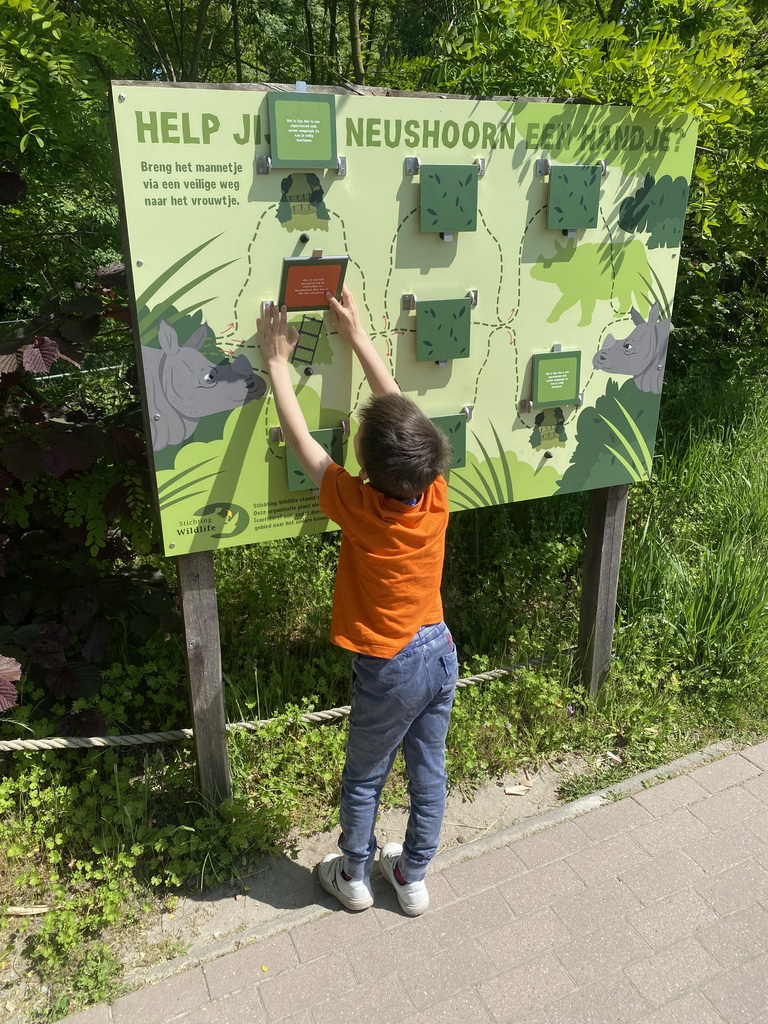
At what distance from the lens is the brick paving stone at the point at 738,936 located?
238 centimetres

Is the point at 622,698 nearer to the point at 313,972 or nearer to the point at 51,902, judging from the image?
the point at 313,972

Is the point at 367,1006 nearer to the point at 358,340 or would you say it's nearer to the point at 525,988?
the point at 525,988

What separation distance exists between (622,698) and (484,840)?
3.51ft

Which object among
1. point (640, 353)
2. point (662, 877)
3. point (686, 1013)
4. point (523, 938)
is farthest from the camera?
point (640, 353)

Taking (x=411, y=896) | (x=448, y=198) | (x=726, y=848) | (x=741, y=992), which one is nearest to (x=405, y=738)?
(x=411, y=896)

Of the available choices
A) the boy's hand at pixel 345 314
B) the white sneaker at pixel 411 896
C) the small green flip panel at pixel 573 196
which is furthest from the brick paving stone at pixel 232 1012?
the small green flip panel at pixel 573 196

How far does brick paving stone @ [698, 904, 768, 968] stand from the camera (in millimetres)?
2383

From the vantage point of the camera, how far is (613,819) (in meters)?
2.93

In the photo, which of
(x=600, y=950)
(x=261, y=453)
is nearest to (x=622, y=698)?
(x=600, y=950)

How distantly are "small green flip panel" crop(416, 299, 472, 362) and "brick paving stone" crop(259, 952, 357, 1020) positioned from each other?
1.93 meters

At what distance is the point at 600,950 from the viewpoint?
7.86 feet

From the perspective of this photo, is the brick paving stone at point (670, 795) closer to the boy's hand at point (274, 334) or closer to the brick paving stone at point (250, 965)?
the brick paving stone at point (250, 965)

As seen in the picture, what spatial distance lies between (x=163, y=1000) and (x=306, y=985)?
42 centimetres

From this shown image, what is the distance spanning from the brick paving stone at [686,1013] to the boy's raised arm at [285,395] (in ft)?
6.04
